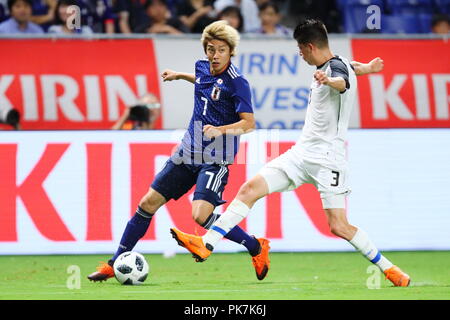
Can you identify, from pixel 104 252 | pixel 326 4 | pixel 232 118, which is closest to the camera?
pixel 232 118

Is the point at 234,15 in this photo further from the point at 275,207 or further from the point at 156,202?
the point at 156,202

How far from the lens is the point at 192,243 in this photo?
8734mm

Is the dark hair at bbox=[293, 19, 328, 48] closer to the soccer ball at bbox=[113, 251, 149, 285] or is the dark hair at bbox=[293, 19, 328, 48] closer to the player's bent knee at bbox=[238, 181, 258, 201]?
the player's bent knee at bbox=[238, 181, 258, 201]

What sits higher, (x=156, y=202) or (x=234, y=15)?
(x=234, y=15)

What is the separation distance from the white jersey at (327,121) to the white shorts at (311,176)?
2.9 inches

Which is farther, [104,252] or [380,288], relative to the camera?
[104,252]

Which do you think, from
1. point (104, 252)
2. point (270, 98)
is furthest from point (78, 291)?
point (270, 98)

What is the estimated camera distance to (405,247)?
12.5 m

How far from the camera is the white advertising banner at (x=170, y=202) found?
1213 centimetres

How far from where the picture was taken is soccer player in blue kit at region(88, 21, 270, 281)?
367 inches

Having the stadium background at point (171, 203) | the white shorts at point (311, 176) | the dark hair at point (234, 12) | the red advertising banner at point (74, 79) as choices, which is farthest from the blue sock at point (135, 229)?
the dark hair at point (234, 12)

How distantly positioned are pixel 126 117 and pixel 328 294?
229 inches

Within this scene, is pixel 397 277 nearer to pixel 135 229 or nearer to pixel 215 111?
pixel 215 111

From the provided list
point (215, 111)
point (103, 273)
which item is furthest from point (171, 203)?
point (215, 111)
